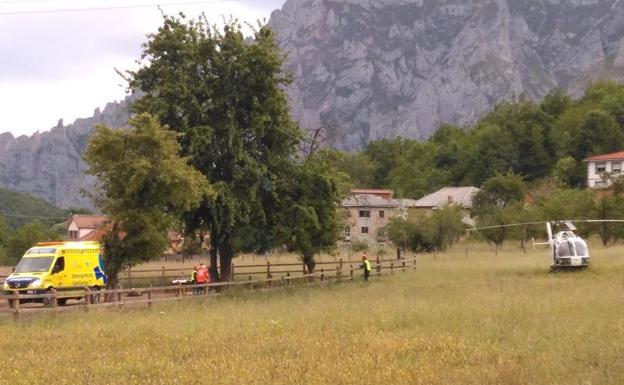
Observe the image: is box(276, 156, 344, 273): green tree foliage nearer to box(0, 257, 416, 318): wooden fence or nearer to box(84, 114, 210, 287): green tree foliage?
box(0, 257, 416, 318): wooden fence

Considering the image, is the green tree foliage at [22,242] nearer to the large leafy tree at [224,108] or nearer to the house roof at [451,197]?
the large leafy tree at [224,108]

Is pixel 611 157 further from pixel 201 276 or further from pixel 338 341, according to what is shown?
pixel 338 341

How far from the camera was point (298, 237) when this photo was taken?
3678 centimetres

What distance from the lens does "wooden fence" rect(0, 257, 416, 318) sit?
872 inches

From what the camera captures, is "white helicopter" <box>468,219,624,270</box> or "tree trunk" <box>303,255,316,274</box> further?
"tree trunk" <box>303,255,316,274</box>

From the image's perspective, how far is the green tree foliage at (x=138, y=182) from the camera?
27453 millimetres

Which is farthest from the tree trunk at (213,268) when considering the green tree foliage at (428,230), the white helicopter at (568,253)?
the green tree foliage at (428,230)

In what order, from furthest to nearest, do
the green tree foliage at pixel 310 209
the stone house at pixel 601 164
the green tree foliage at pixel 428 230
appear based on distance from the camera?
the stone house at pixel 601 164, the green tree foliage at pixel 428 230, the green tree foliage at pixel 310 209

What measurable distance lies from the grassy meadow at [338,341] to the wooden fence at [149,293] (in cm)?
80

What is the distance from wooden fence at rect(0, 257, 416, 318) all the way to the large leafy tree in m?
3.35

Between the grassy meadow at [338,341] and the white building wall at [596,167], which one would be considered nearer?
the grassy meadow at [338,341]

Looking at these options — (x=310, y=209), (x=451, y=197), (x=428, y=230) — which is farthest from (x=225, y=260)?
(x=451, y=197)

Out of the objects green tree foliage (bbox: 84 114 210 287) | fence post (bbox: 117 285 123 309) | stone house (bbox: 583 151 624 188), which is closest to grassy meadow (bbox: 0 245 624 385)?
fence post (bbox: 117 285 123 309)

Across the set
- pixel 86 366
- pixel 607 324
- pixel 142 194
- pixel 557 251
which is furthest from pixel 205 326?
pixel 557 251
